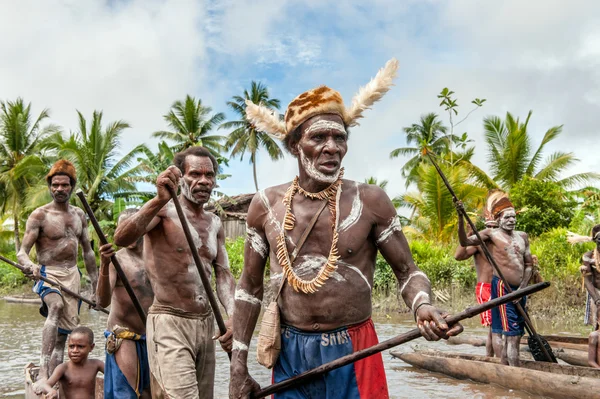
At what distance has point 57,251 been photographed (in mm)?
6453

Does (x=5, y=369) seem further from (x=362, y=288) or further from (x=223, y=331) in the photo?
(x=362, y=288)

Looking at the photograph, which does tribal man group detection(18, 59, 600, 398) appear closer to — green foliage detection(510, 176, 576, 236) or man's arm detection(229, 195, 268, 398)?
man's arm detection(229, 195, 268, 398)

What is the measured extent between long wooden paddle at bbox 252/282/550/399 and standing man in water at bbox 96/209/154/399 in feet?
5.93

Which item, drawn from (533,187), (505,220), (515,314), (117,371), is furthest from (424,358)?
(533,187)

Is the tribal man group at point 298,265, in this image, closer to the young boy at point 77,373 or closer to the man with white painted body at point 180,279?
the man with white painted body at point 180,279

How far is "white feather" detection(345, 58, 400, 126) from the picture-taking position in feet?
9.91

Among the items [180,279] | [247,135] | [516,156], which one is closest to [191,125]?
[247,135]

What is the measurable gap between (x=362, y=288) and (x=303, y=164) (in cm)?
70

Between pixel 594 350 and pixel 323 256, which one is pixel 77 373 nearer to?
pixel 323 256

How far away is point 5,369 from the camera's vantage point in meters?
8.38

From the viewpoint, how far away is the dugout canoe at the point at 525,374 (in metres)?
5.79

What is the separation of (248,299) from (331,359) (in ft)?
1.84

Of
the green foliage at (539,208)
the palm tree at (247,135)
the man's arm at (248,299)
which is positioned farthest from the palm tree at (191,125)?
the man's arm at (248,299)

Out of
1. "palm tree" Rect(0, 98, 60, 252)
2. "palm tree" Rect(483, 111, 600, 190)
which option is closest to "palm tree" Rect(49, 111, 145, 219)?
"palm tree" Rect(0, 98, 60, 252)
